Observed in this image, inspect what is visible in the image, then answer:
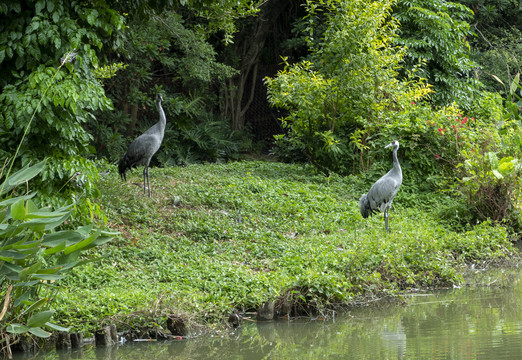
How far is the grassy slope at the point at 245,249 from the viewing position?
6027mm

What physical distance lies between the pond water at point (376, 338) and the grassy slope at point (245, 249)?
0.95ft

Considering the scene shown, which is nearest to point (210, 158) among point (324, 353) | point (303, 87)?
point (303, 87)

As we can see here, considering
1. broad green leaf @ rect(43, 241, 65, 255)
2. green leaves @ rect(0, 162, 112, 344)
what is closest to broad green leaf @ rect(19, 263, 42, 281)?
green leaves @ rect(0, 162, 112, 344)

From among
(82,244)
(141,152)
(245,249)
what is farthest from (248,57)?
(82,244)

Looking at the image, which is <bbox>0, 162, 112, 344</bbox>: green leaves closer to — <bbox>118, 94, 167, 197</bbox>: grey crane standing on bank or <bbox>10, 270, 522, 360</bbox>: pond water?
<bbox>10, 270, 522, 360</bbox>: pond water

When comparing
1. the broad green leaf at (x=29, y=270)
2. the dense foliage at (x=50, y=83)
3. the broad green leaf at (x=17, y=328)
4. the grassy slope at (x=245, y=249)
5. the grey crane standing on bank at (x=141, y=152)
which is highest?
the dense foliage at (x=50, y=83)

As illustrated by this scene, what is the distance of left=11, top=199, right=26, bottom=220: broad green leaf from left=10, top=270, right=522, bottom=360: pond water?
4.89 feet

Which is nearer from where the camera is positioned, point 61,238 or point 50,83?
point 61,238

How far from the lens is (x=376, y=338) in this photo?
5.27 metres

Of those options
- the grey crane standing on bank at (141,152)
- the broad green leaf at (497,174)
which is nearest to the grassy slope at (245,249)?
→ the grey crane standing on bank at (141,152)

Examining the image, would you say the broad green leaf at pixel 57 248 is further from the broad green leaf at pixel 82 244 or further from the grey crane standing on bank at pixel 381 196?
the grey crane standing on bank at pixel 381 196

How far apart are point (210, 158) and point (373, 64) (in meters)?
5.78

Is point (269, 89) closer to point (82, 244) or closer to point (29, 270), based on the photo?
point (82, 244)

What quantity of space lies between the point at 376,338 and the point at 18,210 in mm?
2926
